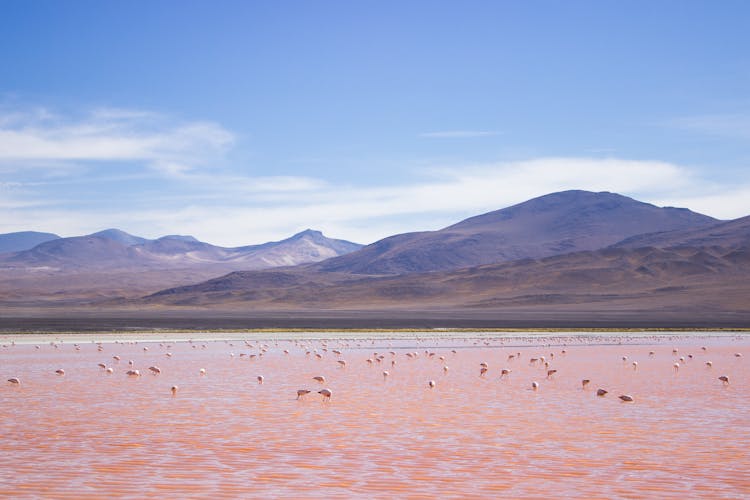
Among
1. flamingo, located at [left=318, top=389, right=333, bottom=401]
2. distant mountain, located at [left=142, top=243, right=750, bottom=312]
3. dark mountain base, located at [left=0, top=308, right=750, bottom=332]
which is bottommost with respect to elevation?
flamingo, located at [left=318, top=389, right=333, bottom=401]

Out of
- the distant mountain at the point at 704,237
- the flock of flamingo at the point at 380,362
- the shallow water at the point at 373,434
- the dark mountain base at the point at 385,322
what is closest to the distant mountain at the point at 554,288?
the dark mountain base at the point at 385,322

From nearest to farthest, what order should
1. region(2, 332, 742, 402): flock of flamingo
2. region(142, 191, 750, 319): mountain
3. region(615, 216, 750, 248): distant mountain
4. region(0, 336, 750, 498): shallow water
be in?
region(0, 336, 750, 498): shallow water
region(2, 332, 742, 402): flock of flamingo
region(142, 191, 750, 319): mountain
region(615, 216, 750, 248): distant mountain

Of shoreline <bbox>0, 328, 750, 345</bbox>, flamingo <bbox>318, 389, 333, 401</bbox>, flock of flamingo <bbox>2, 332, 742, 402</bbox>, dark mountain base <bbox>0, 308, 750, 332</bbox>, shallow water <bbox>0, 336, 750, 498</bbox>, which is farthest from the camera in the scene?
dark mountain base <bbox>0, 308, 750, 332</bbox>

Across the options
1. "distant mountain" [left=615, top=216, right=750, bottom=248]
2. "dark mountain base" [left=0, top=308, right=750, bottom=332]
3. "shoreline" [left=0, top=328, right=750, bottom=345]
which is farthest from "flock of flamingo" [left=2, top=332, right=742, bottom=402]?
"distant mountain" [left=615, top=216, right=750, bottom=248]

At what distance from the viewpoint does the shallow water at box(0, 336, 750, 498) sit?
9.48 meters

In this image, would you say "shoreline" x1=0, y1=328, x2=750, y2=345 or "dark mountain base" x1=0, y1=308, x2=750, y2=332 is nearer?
"shoreline" x1=0, y1=328, x2=750, y2=345

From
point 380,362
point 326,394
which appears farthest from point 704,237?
point 326,394

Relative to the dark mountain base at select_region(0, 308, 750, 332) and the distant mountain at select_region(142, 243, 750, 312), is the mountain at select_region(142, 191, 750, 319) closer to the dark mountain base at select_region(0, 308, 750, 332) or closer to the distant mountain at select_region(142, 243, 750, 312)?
the distant mountain at select_region(142, 243, 750, 312)

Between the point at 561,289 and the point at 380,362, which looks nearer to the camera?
the point at 380,362

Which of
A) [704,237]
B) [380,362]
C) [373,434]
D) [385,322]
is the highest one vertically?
[704,237]

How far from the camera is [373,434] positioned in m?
12.8

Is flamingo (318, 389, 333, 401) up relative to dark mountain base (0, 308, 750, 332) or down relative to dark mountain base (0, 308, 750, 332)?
down

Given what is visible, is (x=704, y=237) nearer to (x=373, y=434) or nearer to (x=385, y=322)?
(x=385, y=322)

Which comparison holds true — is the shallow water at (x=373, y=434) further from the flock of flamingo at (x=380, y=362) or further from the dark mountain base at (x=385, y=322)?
the dark mountain base at (x=385, y=322)
